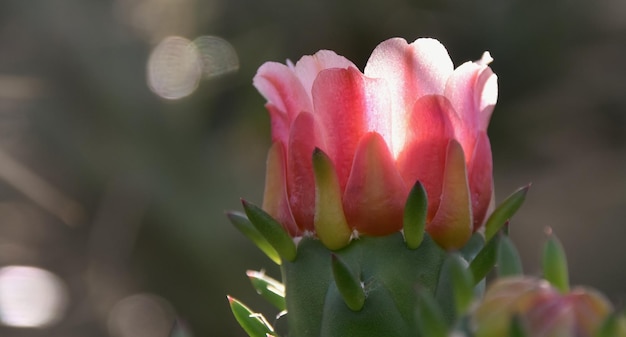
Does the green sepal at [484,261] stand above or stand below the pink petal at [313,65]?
below

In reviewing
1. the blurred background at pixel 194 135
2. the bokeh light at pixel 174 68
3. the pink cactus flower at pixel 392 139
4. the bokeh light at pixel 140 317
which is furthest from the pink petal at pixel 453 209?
the bokeh light at pixel 140 317

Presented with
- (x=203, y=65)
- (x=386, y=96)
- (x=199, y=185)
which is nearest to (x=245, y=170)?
(x=199, y=185)

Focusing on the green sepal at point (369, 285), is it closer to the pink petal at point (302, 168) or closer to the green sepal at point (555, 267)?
the pink petal at point (302, 168)

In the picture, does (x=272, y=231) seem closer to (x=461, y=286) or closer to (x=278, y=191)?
(x=278, y=191)

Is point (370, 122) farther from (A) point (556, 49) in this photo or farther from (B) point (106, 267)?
(A) point (556, 49)

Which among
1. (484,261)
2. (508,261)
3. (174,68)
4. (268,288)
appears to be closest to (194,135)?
(174,68)
